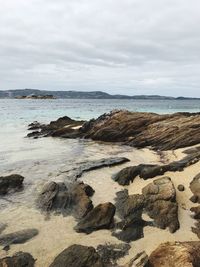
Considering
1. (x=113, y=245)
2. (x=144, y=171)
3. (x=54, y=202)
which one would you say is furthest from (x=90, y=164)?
(x=113, y=245)

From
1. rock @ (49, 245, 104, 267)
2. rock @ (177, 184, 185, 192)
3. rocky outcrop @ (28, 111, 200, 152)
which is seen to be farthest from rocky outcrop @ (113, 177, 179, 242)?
rocky outcrop @ (28, 111, 200, 152)

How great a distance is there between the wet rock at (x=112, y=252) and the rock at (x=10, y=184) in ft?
21.0

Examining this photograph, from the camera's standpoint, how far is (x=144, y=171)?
15906mm

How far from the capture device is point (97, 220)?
434 inches

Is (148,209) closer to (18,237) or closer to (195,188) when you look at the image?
(195,188)

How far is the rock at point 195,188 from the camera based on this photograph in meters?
12.8

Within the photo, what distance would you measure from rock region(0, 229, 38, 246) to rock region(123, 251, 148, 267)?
3273mm

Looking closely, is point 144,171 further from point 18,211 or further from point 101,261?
point 101,261

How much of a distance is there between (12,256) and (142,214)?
453 centimetres

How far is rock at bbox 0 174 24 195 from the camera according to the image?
586 inches

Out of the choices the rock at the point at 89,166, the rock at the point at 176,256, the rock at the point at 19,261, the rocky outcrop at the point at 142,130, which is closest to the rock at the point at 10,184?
the rock at the point at 89,166

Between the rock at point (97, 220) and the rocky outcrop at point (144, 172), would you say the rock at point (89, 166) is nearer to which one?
the rocky outcrop at point (144, 172)

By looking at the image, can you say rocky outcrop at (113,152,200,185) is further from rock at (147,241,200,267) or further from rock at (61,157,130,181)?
rock at (147,241,200,267)

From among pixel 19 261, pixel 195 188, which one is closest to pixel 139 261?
pixel 19 261
